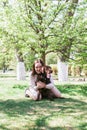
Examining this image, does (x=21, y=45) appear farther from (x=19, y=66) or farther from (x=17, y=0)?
(x=19, y=66)

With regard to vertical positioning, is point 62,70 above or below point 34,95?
above

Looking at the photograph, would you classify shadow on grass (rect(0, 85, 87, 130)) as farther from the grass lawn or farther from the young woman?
the young woman

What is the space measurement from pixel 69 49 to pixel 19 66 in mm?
9842

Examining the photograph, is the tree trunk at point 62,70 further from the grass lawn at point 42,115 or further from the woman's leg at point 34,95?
the grass lawn at point 42,115

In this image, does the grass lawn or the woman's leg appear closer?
the grass lawn

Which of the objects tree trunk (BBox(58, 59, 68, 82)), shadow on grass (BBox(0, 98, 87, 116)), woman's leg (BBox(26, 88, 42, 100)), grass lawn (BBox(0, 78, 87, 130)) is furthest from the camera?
tree trunk (BBox(58, 59, 68, 82))

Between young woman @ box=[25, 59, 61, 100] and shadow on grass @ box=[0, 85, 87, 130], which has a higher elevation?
young woman @ box=[25, 59, 61, 100]

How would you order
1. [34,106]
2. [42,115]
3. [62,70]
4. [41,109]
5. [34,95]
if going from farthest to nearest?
1. [62,70]
2. [34,95]
3. [34,106]
4. [41,109]
5. [42,115]

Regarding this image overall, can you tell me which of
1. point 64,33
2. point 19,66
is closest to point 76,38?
point 64,33

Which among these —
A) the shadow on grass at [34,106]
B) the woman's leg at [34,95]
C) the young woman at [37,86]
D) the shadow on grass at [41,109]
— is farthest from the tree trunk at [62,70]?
the shadow on grass at [34,106]

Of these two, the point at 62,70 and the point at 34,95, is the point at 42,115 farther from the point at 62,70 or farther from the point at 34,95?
the point at 62,70

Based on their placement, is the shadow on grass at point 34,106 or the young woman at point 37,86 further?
the young woman at point 37,86

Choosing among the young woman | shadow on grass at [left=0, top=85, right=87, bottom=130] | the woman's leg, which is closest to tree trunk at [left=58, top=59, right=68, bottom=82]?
the young woman

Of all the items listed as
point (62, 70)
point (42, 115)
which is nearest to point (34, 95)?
point (42, 115)
